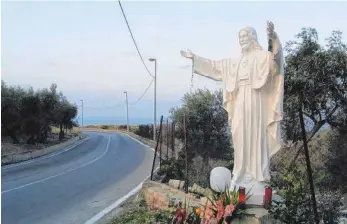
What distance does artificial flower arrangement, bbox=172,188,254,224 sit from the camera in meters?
5.42

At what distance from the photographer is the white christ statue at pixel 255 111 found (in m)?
6.46

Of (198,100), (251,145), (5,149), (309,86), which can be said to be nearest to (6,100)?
(5,149)

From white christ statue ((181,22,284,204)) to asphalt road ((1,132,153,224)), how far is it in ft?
12.9

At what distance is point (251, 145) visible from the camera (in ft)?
21.6

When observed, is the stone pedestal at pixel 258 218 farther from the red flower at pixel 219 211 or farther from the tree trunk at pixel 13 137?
the tree trunk at pixel 13 137

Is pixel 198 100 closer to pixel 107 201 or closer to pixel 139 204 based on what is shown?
pixel 107 201

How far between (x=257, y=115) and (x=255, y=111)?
0.22 feet

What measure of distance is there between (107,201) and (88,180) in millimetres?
4458

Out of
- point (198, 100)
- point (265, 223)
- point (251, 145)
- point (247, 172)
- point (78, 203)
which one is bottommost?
point (78, 203)

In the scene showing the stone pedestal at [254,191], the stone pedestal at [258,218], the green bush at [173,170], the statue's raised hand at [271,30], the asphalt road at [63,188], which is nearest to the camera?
the stone pedestal at [258,218]

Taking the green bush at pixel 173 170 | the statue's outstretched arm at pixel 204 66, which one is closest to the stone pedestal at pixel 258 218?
the statue's outstretched arm at pixel 204 66

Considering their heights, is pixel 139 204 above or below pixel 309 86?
below

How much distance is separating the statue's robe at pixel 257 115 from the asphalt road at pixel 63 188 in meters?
3.95

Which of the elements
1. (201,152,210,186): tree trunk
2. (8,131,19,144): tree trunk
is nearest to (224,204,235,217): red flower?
(201,152,210,186): tree trunk
